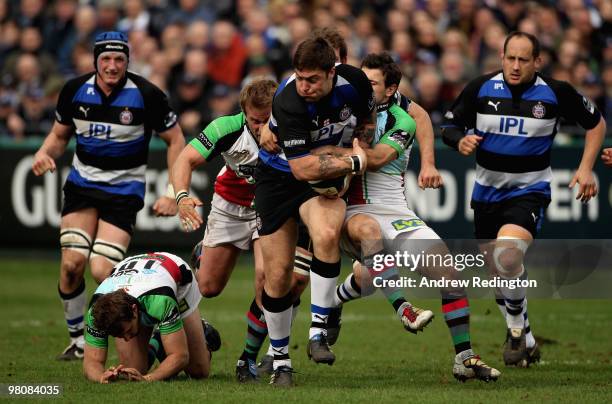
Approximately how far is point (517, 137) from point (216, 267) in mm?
2928

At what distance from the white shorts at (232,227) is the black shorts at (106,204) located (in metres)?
1.07

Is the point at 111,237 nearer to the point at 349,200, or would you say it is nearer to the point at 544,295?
the point at 349,200

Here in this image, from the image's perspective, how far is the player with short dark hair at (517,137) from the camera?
1104 cm

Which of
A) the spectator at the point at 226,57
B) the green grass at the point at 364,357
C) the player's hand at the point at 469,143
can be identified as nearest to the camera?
the green grass at the point at 364,357

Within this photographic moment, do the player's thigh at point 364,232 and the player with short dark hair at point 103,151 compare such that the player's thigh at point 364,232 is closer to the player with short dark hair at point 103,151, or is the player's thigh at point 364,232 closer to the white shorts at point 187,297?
the white shorts at point 187,297

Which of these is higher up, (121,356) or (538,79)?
(538,79)

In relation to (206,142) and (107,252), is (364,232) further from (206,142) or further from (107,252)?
(107,252)

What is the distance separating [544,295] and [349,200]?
18.0ft

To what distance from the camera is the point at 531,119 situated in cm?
1112

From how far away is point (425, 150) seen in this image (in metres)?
10.4

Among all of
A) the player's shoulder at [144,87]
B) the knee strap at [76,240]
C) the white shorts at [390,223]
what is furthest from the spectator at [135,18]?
the white shorts at [390,223]

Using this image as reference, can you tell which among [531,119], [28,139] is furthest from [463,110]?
[28,139]

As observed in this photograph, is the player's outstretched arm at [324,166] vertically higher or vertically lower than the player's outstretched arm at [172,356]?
A: higher

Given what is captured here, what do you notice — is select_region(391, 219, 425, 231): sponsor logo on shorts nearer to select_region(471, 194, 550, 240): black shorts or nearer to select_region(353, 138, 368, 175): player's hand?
select_region(353, 138, 368, 175): player's hand
